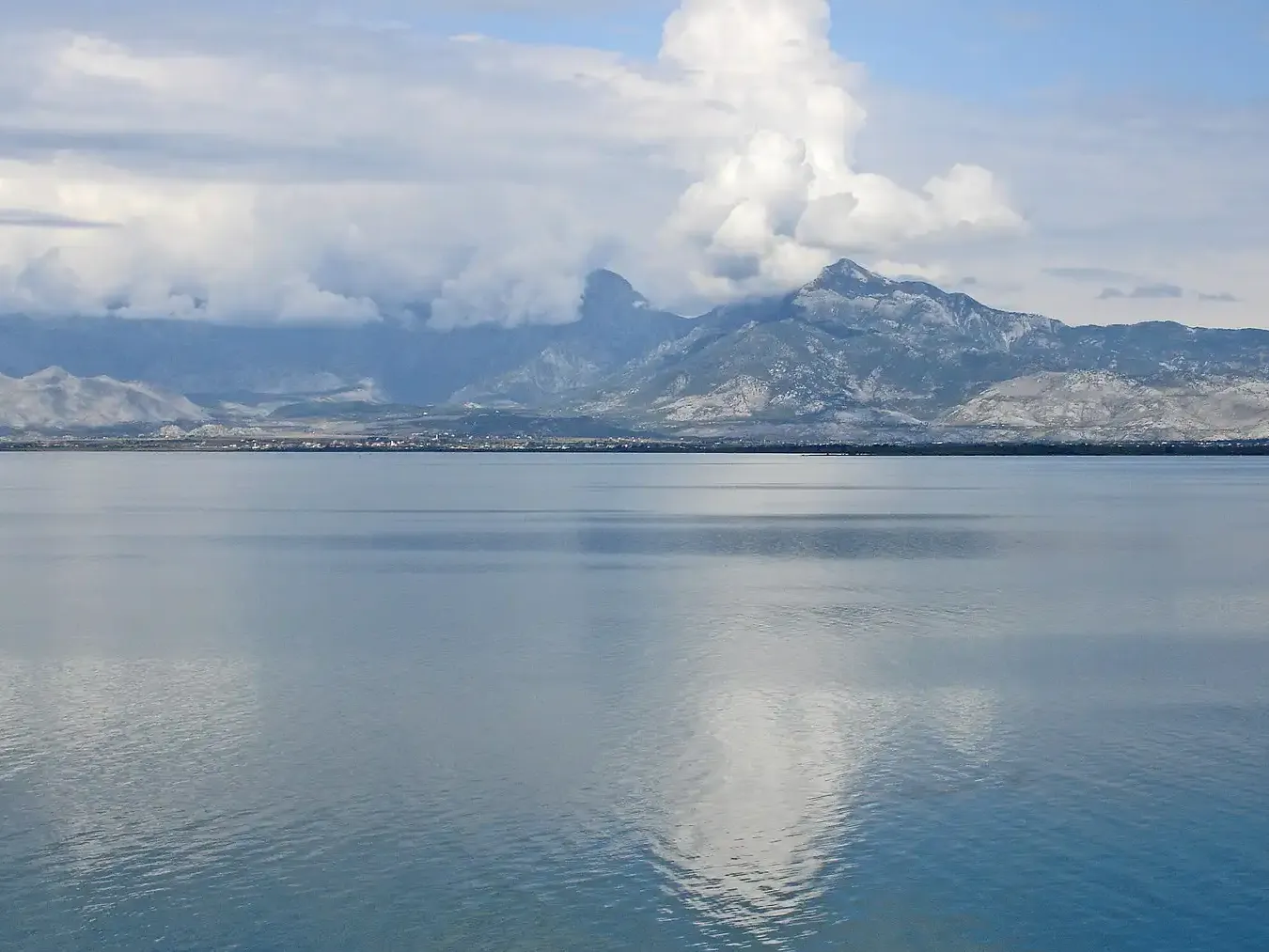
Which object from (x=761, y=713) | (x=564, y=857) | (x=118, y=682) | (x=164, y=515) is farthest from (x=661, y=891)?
(x=164, y=515)

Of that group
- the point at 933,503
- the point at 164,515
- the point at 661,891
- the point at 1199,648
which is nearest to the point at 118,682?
the point at 661,891

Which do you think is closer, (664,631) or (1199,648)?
(1199,648)

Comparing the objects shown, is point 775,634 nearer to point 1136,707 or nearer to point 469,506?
point 1136,707

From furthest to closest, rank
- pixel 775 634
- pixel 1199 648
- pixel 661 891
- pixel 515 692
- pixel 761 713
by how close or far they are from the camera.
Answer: pixel 775 634 < pixel 1199 648 < pixel 515 692 < pixel 761 713 < pixel 661 891

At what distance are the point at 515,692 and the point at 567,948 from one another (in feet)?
87.2

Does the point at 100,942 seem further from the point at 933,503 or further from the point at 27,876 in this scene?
the point at 933,503

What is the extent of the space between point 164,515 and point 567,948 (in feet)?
508

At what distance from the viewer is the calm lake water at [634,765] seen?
1312 inches

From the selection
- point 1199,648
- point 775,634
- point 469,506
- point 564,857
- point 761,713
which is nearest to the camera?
→ point 564,857

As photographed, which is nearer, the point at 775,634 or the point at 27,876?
the point at 27,876

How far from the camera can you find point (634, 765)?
1805 inches

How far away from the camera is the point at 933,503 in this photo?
196 meters

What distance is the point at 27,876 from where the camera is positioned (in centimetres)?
3516

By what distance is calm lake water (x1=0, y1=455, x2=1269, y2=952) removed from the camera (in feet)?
109
